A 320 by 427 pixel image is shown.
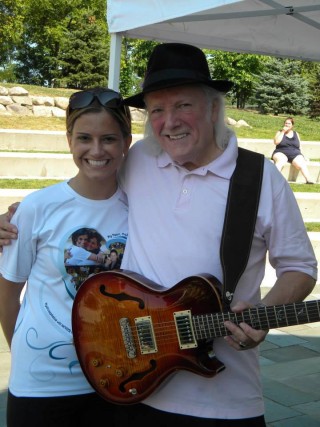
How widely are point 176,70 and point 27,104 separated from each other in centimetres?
1824

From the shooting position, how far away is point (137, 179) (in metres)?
2.37

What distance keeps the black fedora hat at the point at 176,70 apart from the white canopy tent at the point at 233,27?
65.5 inches

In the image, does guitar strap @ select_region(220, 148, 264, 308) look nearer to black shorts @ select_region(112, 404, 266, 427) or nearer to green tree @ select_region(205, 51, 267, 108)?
black shorts @ select_region(112, 404, 266, 427)

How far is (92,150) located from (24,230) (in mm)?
374

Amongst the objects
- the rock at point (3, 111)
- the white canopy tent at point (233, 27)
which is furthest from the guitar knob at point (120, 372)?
the rock at point (3, 111)

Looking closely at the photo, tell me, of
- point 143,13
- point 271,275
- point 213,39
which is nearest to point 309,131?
point 271,275

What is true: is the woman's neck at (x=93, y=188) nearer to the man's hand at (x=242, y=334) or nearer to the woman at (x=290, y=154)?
the man's hand at (x=242, y=334)

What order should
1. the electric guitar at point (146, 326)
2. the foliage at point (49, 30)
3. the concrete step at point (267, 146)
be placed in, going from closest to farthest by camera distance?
the electric guitar at point (146, 326)
the concrete step at point (267, 146)
the foliage at point (49, 30)

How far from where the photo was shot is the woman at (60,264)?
88.3 inches

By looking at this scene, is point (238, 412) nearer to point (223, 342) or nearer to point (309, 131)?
point (223, 342)

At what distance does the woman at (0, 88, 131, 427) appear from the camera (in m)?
2.24

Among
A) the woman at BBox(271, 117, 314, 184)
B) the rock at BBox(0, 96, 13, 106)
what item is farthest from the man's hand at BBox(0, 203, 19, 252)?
the rock at BBox(0, 96, 13, 106)

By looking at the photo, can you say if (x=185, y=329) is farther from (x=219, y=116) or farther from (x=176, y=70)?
(x=176, y=70)

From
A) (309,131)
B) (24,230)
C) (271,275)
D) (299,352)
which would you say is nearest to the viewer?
(24,230)
